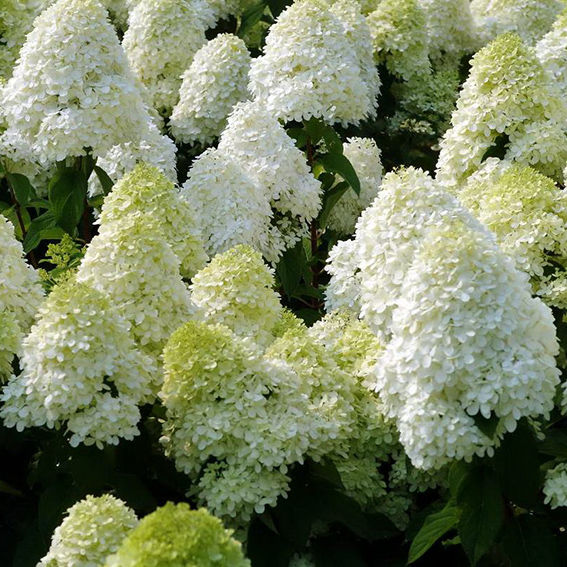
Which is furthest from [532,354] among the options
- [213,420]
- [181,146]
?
[181,146]

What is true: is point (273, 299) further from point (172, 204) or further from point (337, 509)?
point (337, 509)

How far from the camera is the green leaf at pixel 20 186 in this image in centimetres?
445

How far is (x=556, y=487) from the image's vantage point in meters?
2.88

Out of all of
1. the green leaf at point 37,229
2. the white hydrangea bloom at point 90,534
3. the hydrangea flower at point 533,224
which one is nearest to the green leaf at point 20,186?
the green leaf at point 37,229

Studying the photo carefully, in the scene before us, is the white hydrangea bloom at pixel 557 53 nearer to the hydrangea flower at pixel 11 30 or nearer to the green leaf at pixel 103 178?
the green leaf at pixel 103 178

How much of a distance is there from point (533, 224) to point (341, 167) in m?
1.24

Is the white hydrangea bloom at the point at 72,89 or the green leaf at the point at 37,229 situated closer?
the white hydrangea bloom at the point at 72,89

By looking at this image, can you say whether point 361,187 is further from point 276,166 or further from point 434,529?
point 434,529

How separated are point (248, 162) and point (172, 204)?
71cm

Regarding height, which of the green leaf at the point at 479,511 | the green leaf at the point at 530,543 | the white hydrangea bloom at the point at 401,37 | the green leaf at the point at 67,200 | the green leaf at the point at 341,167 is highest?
the green leaf at the point at 67,200

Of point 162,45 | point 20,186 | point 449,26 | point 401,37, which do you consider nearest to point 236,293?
point 20,186

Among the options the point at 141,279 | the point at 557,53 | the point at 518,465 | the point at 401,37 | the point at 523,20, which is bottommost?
the point at 523,20

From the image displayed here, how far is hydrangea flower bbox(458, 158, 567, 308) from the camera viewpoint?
3.53 meters

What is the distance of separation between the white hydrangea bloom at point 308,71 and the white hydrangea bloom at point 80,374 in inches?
76.6
